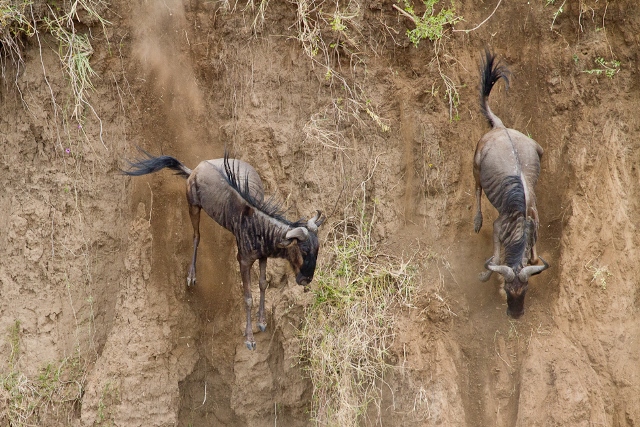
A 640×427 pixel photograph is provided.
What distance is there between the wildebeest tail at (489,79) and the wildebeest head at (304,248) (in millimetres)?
2277

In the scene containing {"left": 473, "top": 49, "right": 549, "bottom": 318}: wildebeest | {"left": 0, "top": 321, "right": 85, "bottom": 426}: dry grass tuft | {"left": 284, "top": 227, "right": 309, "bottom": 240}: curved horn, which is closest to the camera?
{"left": 284, "top": 227, "right": 309, "bottom": 240}: curved horn

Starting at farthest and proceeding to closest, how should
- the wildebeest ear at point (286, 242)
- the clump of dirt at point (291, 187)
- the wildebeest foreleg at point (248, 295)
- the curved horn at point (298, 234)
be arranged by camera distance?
1. the clump of dirt at point (291, 187)
2. the wildebeest foreleg at point (248, 295)
3. the wildebeest ear at point (286, 242)
4. the curved horn at point (298, 234)

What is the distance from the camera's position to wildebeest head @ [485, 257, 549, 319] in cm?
796

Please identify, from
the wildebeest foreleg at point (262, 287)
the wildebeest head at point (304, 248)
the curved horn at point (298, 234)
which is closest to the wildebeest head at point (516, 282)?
the wildebeest head at point (304, 248)

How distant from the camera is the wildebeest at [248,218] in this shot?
299 inches

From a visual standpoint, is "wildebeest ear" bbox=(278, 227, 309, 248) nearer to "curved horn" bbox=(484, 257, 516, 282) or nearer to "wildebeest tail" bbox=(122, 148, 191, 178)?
"wildebeest tail" bbox=(122, 148, 191, 178)

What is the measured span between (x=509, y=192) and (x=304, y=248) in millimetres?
2183

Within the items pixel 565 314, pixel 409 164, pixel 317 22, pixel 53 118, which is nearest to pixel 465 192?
pixel 409 164

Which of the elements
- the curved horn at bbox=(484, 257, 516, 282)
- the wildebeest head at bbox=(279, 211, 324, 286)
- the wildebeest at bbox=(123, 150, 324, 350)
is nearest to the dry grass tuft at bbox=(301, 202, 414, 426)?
the wildebeest at bbox=(123, 150, 324, 350)

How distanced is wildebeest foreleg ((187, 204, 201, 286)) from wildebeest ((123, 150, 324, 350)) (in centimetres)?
1

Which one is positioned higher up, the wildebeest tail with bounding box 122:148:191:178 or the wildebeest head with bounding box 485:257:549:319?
the wildebeest tail with bounding box 122:148:191:178

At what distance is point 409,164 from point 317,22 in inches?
72.5

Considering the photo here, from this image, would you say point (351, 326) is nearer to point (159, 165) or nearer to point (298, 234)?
point (298, 234)

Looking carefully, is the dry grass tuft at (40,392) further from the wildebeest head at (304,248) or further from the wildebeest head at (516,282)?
the wildebeest head at (516,282)
